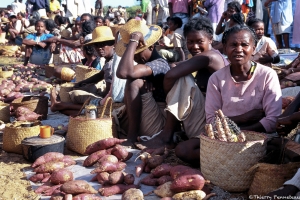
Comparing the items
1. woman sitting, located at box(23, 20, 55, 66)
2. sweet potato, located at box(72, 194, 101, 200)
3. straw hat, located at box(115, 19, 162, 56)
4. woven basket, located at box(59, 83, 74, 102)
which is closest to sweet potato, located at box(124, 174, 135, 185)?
sweet potato, located at box(72, 194, 101, 200)

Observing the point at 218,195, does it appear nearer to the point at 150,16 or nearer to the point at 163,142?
the point at 163,142

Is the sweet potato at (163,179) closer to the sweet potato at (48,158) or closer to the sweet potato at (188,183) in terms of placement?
the sweet potato at (188,183)

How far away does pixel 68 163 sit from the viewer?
10.9 ft

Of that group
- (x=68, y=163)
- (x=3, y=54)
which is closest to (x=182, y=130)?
(x=68, y=163)

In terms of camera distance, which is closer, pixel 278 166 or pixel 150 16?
pixel 278 166

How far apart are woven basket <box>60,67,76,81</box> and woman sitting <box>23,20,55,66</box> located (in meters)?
1.99

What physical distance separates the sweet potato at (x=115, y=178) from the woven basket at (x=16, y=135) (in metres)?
1.15

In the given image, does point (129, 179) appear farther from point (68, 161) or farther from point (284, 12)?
point (284, 12)

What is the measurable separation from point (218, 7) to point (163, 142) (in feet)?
15.9

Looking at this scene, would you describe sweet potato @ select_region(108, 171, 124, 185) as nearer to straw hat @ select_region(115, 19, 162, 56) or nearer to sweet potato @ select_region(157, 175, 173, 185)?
sweet potato @ select_region(157, 175, 173, 185)

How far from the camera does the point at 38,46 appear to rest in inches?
358

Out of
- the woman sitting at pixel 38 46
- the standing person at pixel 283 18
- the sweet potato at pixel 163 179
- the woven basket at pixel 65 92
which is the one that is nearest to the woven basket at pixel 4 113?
the woven basket at pixel 65 92

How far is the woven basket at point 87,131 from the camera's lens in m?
3.68

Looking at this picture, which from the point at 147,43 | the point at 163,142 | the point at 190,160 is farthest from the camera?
the point at 147,43
